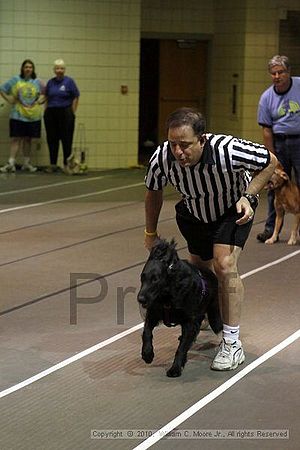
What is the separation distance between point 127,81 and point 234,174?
33.3ft

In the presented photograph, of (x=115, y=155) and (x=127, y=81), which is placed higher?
(x=127, y=81)

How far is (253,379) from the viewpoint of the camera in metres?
5.21

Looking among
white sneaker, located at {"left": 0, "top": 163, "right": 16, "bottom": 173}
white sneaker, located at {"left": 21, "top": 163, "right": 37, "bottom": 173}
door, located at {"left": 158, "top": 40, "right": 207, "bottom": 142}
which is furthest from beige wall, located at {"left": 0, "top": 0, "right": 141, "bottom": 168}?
door, located at {"left": 158, "top": 40, "right": 207, "bottom": 142}

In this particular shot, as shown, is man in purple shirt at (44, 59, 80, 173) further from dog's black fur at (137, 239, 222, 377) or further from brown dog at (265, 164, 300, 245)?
dog's black fur at (137, 239, 222, 377)

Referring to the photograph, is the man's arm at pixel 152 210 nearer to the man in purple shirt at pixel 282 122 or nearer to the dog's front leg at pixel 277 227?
the man in purple shirt at pixel 282 122

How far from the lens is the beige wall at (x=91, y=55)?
47.8 feet

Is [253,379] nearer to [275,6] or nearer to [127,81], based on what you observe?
[127,81]

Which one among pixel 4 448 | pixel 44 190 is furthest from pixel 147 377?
pixel 44 190

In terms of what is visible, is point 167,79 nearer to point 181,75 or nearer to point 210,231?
point 181,75

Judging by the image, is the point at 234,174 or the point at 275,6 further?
the point at 275,6

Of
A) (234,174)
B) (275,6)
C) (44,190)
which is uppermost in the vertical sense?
(275,6)

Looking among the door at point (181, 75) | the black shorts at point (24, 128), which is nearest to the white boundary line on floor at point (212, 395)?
the black shorts at point (24, 128)

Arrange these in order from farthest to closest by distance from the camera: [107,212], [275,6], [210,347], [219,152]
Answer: [275,6]
[107,212]
[210,347]
[219,152]

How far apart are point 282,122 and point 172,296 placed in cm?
412
